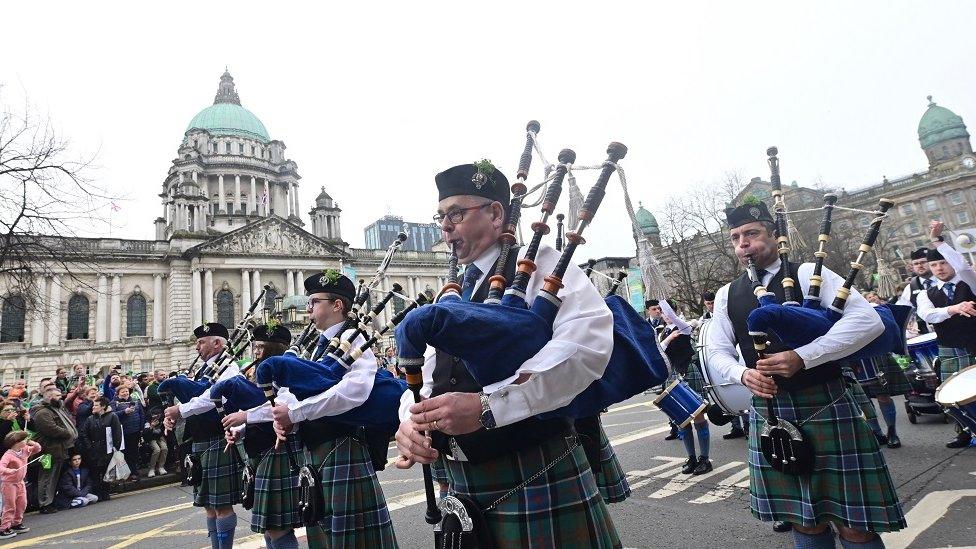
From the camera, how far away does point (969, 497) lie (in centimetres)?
434

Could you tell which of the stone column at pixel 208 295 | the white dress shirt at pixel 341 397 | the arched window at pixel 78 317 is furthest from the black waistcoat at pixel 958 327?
the arched window at pixel 78 317

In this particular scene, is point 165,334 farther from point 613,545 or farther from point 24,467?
point 613,545

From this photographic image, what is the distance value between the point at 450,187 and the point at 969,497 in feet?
17.1

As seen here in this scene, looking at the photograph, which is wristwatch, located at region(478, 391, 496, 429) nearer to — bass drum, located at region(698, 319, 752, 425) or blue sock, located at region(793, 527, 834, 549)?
blue sock, located at region(793, 527, 834, 549)

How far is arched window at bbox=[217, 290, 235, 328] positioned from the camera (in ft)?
147

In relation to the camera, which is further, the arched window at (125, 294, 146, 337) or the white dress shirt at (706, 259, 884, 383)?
the arched window at (125, 294, 146, 337)

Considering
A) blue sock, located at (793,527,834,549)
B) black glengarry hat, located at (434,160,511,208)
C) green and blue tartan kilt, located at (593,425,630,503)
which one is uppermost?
black glengarry hat, located at (434,160,511,208)

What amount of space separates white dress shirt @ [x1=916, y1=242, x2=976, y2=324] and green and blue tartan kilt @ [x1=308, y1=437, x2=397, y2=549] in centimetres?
620

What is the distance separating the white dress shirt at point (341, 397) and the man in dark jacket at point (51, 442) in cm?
863

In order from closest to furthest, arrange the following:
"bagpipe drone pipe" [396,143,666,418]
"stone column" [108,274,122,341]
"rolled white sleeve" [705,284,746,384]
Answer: "bagpipe drone pipe" [396,143,666,418] → "rolled white sleeve" [705,284,746,384] → "stone column" [108,274,122,341]

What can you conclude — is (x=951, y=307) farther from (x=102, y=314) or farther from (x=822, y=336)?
(x=102, y=314)

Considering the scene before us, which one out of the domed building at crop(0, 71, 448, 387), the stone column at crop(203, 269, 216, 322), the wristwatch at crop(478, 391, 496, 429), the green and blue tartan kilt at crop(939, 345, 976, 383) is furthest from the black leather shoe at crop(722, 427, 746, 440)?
the stone column at crop(203, 269, 216, 322)

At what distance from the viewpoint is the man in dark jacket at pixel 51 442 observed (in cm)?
901

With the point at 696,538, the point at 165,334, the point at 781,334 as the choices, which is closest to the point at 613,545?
the point at 781,334
